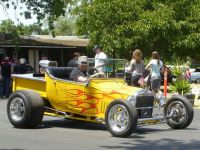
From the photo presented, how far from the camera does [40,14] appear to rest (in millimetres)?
23031

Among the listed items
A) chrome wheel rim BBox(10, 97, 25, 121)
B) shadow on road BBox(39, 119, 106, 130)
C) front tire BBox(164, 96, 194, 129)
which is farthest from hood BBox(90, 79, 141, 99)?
chrome wheel rim BBox(10, 97, 25, 121)

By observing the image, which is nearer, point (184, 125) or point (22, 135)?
point (22, 135)

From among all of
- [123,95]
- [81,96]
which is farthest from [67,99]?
[123,95]

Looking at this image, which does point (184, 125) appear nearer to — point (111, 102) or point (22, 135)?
point (111, 102)

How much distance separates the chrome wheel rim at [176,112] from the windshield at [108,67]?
1434 millimetres

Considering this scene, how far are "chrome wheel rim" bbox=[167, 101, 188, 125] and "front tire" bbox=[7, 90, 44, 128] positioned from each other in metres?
2.70

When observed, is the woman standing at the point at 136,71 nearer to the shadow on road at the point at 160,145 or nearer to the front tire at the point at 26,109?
the front tire at the point at 26,109

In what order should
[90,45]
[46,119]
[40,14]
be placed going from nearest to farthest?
[46,119] → [40,14] → [90,45]

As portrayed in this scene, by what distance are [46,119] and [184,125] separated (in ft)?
12.0

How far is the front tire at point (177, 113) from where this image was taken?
35.8ft

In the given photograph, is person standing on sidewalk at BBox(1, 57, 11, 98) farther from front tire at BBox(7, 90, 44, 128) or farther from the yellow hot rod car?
front tire at BBox(7, 90, 44, 128)

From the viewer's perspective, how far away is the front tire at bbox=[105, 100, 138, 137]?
9648mm

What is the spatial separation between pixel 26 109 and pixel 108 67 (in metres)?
2.08

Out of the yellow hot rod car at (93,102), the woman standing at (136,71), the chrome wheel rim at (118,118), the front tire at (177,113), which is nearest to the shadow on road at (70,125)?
the yellow hot rod car at (93,102)
